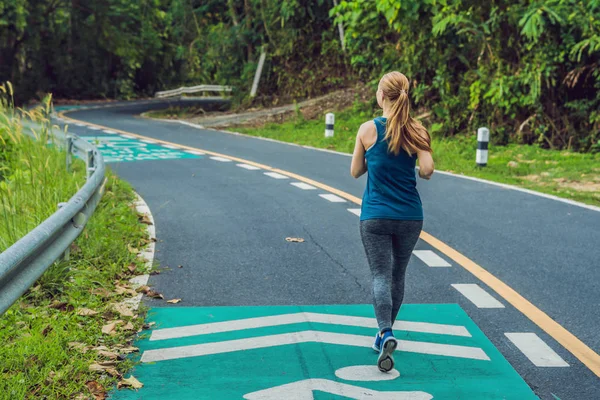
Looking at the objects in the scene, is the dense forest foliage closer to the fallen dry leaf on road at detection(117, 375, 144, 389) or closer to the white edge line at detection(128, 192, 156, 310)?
the white edge line at detection(128, 192, 156, 310)

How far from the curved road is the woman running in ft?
1.77

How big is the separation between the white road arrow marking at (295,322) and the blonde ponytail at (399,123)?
1507 millimetres

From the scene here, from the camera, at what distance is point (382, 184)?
18.3ft

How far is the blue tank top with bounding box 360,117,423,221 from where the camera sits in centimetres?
555

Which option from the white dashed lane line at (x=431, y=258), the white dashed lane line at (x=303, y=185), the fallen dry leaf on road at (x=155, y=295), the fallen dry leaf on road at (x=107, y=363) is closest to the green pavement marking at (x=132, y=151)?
the white dashed lane line at (x=303, y=185)

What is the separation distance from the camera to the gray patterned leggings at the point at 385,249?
557cm

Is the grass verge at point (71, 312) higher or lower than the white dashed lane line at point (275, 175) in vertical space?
higher

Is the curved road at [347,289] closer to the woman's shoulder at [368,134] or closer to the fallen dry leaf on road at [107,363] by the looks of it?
the fallen dry leaf on road at [107,363]

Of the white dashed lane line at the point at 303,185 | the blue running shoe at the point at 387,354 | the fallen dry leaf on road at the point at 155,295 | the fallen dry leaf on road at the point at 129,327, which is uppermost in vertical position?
the blue running shoe at the point at 387,354

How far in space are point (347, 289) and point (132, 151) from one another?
45.2ft

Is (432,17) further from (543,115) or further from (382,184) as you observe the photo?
(382,184)

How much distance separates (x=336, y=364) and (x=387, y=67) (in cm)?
2023

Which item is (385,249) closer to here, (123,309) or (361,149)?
(361,149)

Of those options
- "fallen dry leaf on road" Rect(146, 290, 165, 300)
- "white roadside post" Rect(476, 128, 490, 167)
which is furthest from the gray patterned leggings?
"white roadside post" Rect(476, 128, 490, 167)
